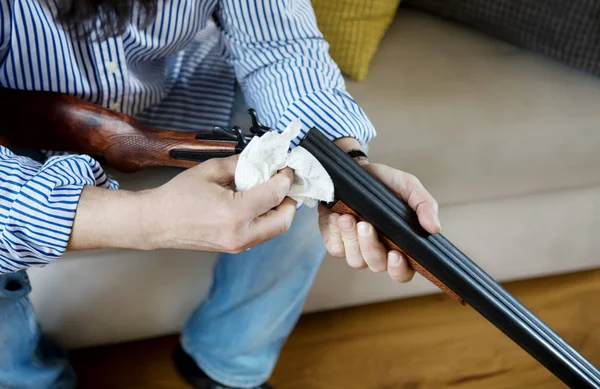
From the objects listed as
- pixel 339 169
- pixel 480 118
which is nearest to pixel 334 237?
pixel 339 169

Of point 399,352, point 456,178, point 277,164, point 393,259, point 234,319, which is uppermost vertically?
point 277,164

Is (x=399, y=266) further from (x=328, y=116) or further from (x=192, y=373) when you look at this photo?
(x=192, y=373)

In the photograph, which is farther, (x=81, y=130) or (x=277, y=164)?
(x=81, y=130)

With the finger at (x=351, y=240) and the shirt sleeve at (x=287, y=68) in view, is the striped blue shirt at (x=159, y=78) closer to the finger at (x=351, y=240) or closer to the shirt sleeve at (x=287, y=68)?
the shirt sleeve at (x=287, y=68)

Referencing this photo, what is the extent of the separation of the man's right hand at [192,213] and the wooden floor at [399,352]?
0.51 meters

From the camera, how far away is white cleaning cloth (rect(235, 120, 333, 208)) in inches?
25.5

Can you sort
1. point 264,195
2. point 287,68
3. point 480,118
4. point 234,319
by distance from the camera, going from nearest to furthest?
point 264,195, point 287,68, point 234,319, point 480,118

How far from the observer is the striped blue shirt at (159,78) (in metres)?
0.68

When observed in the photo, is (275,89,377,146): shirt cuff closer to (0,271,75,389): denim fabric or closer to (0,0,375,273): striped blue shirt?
(0,0,375,273): striped blue shirt

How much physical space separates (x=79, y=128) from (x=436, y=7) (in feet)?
2.64

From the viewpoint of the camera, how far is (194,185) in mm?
650

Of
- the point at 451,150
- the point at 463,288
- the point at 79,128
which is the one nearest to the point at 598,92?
the point at 451,150

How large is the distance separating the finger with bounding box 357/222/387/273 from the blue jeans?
7.7 inches

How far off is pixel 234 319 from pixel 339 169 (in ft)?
1.45
